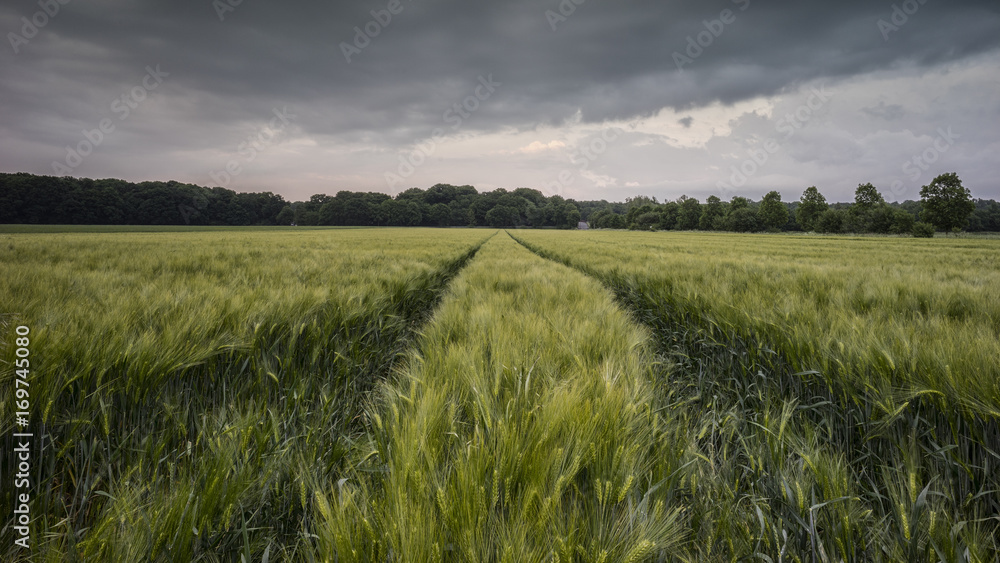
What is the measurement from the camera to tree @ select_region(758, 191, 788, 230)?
242ft

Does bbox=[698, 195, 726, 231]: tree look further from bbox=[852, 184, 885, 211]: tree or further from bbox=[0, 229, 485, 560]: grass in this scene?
bbox=[0, 229, 485, 560]: grass

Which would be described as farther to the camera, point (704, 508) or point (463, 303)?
point (463, 303)

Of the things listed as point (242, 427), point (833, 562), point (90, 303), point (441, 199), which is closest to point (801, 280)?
point (833, 562)

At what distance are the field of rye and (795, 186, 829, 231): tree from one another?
9126 centimetres

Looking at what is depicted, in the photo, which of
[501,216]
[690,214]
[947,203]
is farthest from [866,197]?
[501,216]

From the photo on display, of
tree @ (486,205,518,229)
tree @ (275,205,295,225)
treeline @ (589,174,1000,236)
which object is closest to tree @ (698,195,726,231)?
treeline @ (589,174,1000,236)

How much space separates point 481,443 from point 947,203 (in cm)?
7705

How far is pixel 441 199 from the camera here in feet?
380

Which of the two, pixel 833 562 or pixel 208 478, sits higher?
pixel 208 478

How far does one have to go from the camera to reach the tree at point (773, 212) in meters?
73.9

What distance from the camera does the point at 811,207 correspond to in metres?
72.1

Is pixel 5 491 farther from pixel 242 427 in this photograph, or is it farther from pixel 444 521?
pixel 444 521

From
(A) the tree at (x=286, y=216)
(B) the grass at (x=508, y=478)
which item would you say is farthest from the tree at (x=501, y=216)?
(B) the grass at (x=508, y=478)

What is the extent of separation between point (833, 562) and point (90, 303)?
3.27 meters
